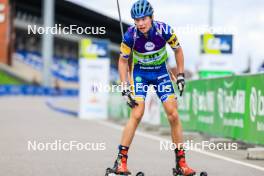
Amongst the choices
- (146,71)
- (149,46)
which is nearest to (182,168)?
(146,71)

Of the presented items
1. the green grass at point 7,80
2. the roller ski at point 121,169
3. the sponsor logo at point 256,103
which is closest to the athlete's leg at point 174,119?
the roller ski at point 121,169

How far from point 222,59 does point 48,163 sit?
15267mm

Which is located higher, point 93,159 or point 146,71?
point 146,71

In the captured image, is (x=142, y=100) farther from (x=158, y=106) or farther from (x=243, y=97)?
(x=158, y=106)

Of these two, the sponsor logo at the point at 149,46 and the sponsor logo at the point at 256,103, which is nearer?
the sponsor logo at the point at 149,46

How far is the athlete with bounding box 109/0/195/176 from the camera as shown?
7820 millimetres

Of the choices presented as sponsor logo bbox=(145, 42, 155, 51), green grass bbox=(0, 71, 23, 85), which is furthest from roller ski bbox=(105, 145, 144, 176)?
green grass bbox=(0, 71, 23, 85)

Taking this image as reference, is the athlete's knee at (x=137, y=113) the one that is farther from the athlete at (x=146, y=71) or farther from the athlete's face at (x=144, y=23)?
the athlete's face at (x=144, y=23)

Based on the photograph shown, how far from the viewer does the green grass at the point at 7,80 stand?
70.5 meters

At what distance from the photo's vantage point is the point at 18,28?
9031cm

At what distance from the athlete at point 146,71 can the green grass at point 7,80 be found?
2455 inches

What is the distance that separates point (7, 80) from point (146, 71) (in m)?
64.9

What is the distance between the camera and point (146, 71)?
26.9 ft

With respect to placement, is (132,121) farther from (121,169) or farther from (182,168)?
(182,168)
